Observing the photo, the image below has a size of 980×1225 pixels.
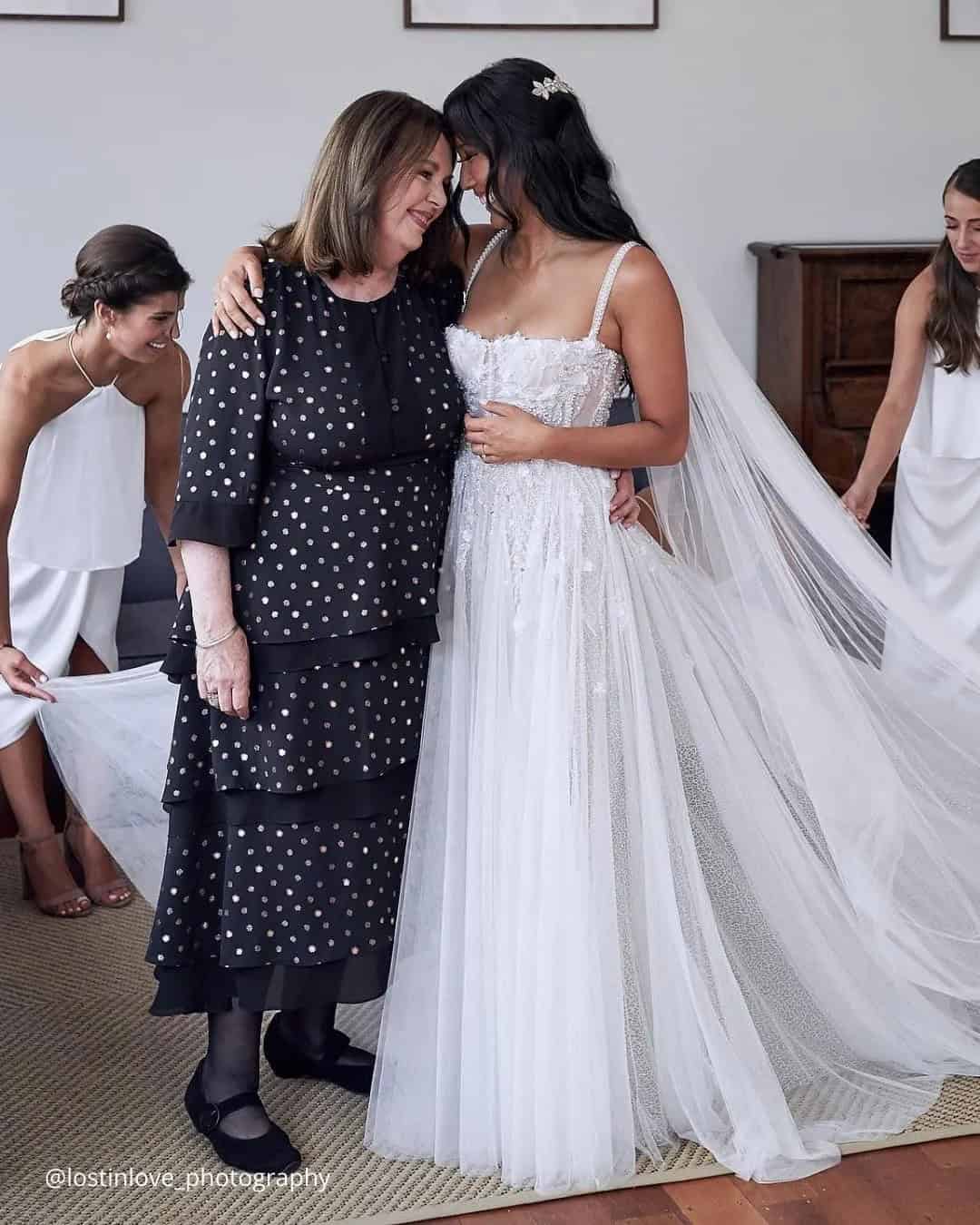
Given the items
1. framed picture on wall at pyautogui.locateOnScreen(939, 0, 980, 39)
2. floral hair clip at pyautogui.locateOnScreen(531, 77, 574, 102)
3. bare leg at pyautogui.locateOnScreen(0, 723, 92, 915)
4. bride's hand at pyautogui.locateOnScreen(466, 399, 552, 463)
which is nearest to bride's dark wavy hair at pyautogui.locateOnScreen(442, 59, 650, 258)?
floral hair clip at pyautogui.locateOnScreen(531, 77, 574, 102)

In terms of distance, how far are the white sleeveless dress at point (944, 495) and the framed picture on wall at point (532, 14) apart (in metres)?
2.25

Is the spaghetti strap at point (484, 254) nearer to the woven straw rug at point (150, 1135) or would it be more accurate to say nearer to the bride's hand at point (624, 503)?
the bride's hand at point (624, 503)

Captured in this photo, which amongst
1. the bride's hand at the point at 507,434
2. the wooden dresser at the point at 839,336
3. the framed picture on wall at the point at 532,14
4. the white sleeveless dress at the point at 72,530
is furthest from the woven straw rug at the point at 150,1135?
the framed picture on wall at the point at 532,14

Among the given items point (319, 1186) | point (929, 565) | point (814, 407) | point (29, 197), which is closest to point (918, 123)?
point (814, 407)

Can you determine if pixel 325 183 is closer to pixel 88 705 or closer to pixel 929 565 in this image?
pixel 88 705

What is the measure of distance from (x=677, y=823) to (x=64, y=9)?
3.51 meters

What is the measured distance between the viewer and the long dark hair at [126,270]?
287 centimetres

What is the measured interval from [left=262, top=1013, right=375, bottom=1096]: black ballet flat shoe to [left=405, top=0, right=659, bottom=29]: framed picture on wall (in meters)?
3.46

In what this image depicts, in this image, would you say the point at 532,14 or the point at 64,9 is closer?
the point at 64,9

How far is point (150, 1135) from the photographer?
92.4 inches

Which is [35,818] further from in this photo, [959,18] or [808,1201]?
[959,18]

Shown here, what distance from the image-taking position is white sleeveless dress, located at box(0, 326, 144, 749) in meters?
3.18

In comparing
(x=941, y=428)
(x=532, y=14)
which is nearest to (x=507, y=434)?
(x=941, y=428)

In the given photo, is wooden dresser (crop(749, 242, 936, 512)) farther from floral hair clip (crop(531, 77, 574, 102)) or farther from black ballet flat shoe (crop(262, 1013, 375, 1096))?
black ballet flat shoe (crop(262, 1013, 375, 1096))
